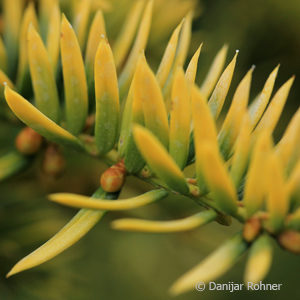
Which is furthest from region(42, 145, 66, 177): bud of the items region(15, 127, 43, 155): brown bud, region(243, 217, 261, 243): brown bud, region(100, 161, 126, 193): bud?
region(243, 217, 261, 243): brown bud

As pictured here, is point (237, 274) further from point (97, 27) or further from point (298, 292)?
point (97, 27)

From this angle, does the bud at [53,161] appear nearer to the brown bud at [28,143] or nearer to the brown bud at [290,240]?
the brown bud at [28,143]

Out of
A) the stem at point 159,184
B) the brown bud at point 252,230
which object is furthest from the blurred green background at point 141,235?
the brown bud at point 252,230

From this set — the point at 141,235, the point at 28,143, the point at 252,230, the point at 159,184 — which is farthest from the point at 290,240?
the point at 141,235

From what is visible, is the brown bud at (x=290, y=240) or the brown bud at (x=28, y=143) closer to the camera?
the brown bud at (x=290, y=240)

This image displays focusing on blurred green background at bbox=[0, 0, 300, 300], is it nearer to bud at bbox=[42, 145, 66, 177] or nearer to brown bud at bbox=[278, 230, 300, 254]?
bud at bbox=[42, 145, 66, 177]

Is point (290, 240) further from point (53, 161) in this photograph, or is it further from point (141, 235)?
point (141, 235)
